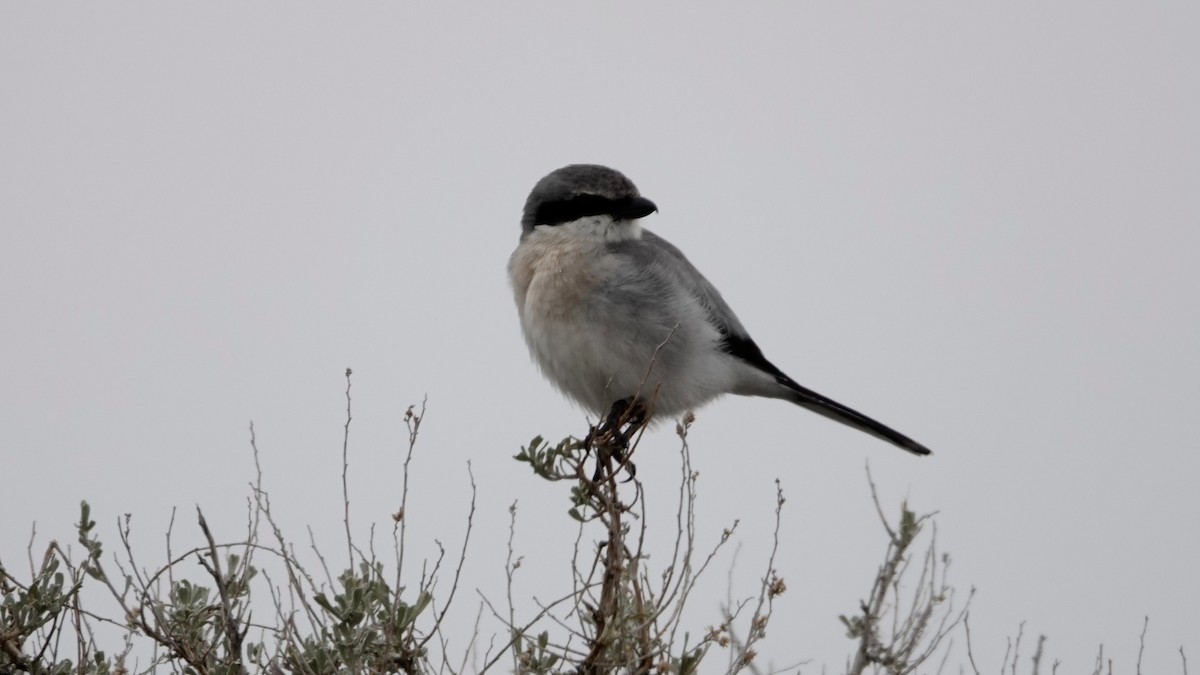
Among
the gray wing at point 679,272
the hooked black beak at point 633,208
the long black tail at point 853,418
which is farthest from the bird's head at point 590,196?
the long black tail at point 853,418

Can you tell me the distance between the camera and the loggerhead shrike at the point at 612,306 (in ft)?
16.7

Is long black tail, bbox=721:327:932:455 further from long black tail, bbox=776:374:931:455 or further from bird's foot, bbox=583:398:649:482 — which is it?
bird's foot, bbox=583:398:649:482

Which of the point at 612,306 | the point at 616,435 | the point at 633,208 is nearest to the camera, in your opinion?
the point at 616,435

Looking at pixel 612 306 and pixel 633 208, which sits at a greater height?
pixel 633 208

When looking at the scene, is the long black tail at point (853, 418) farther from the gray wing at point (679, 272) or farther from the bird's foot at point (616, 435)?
the bird's foot at point (616, 435)

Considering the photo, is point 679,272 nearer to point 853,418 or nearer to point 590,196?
point 590,196

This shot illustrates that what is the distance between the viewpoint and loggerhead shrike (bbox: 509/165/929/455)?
200 inches

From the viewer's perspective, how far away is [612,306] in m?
5.08

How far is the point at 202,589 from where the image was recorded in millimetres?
3477

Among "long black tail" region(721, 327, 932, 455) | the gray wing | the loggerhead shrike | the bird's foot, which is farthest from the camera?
"long black tail" region(721, 327, 932, 455)

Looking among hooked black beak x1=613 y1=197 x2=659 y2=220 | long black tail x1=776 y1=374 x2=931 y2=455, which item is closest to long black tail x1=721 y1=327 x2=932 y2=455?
long black tail x1=776 y1=374 x2=931 y2=455

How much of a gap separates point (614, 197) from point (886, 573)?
2.54 meters

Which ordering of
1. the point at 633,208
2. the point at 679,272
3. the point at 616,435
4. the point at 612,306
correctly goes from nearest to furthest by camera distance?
the point at 616,435, the point at 612,306, the point at 633,208, the point at 679,272

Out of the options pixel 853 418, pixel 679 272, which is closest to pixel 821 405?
pixel 853 418
